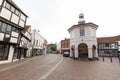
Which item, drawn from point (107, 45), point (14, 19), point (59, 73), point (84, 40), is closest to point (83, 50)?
point (84, 40)

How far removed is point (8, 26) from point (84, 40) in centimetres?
1400

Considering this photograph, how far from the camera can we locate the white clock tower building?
775 inches

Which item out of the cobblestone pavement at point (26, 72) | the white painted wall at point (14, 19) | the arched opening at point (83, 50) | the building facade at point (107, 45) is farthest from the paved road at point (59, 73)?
the building facade at point (107, 45)

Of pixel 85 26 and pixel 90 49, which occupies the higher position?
pixel 85 26

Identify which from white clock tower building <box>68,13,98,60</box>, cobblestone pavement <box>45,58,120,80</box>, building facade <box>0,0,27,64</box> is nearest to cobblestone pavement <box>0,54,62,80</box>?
cobblestone pavement <box>45,58,120,80</box>

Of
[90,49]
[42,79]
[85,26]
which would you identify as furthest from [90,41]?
[42,79]

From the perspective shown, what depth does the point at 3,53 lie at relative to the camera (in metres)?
13.7

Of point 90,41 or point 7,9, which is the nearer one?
point 7,9

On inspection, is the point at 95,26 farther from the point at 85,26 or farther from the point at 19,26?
the point at 19,26

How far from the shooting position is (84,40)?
2008 centimetres

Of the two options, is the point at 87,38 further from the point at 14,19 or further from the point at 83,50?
the point at 14,19

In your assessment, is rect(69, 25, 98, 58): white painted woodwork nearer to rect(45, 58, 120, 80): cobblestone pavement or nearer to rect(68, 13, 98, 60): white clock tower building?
rect(68, 13, 98, 60): white clock tower building

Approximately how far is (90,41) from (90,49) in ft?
5.27

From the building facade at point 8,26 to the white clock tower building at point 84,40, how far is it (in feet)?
37.2
